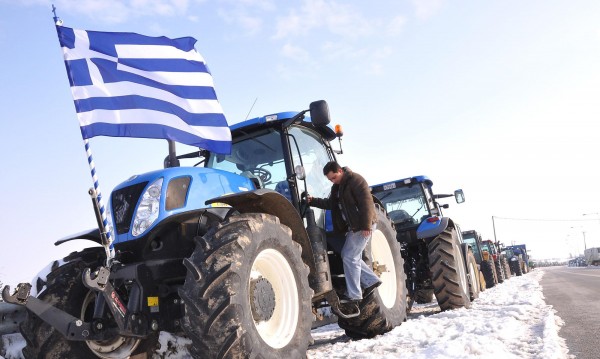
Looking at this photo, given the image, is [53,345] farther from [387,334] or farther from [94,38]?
[387,334]

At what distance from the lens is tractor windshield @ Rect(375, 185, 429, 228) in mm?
9984

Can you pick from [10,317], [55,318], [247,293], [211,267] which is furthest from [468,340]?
[10,317]

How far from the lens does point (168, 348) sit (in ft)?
14.6

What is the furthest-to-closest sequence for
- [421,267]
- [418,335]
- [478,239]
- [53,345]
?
[478,239] → [421,267] → [418,335] → [53,345]

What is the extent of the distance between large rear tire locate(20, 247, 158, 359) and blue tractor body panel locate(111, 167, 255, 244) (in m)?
0.62

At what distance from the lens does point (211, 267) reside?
3.02 meters

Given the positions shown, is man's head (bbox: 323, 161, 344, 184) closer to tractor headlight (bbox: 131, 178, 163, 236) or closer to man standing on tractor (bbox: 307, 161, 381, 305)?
man standing on tractor (bbox: 307, 161, 381, 305)

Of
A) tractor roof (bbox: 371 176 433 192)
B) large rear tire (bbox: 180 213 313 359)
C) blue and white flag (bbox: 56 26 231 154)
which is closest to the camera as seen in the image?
large rear tire (bbox: 180 213 313 359)

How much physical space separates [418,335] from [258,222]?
2337mm

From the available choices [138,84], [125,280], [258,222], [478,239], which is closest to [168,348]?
[125,280]

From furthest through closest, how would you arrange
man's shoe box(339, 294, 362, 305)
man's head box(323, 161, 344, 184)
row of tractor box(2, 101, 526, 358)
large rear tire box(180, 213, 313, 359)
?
man's head box(323, 161, 344, 184), man's shoe box(339, 294, 362, 305), row of tractor box(2, 101, 526, 358), large rear tire box(180, 213, 313, 359)

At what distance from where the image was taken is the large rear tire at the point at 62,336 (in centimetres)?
367

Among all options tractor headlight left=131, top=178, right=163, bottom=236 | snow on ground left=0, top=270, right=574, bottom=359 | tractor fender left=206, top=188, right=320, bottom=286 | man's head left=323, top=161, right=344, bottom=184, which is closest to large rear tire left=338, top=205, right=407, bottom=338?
snow on ground left=0, top=270, right=574, bottom=359

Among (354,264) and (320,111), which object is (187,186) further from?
(354,264)
